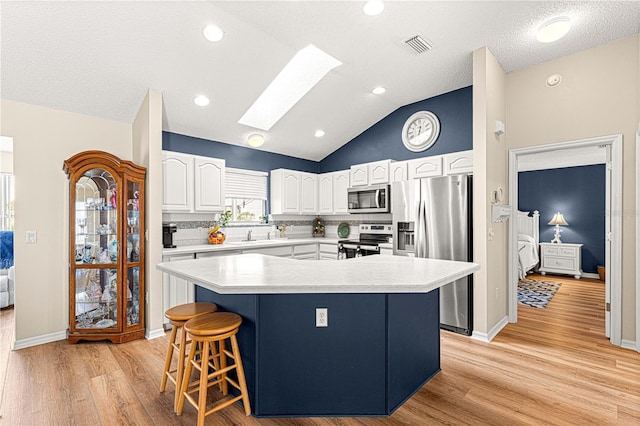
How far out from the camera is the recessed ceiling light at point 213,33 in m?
2.88

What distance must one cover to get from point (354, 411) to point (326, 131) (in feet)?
13.6

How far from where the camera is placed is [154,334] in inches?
134

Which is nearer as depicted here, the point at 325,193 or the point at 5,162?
the point at 5,162

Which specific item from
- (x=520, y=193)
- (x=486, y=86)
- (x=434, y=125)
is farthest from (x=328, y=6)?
(x=520, y=193)

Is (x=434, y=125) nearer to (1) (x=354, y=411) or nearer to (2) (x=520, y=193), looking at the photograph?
(1) (x=354, y=411)

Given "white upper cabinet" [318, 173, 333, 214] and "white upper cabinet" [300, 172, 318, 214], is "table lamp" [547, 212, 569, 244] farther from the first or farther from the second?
"white upper cabinet" [300, 172, 318, 214]

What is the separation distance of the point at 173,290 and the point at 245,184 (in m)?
2.15

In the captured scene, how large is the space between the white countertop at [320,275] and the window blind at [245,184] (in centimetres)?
251

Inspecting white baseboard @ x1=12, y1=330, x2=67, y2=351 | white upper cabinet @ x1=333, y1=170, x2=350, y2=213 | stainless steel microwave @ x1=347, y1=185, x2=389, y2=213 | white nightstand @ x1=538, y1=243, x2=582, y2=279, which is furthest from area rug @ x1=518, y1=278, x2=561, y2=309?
white baseboard @ x1=12, y1=330, x2=67, y2=351

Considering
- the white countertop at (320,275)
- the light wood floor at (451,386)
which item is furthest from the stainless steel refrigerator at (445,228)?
the white countertop at (320,275)

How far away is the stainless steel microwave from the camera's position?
15.3ft

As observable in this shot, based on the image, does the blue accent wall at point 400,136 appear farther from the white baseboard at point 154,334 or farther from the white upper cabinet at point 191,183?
the white baseboard at point 154,334

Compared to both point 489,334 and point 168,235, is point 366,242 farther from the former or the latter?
point 168,235

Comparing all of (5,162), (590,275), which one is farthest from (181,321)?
(590,275)
